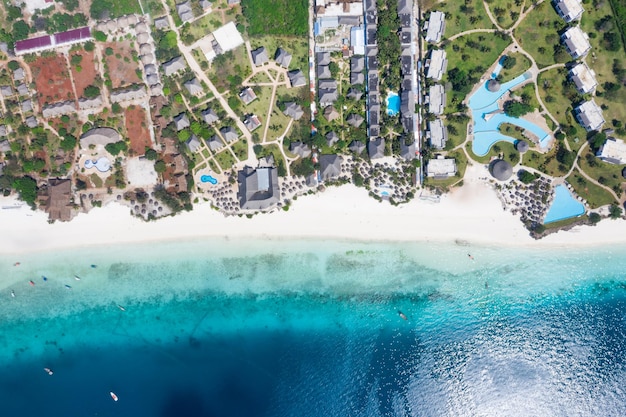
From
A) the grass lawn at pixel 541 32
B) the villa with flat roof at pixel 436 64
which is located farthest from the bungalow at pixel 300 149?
the grass lawn at pixel 541 32

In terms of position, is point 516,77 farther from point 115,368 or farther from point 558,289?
point 115,368

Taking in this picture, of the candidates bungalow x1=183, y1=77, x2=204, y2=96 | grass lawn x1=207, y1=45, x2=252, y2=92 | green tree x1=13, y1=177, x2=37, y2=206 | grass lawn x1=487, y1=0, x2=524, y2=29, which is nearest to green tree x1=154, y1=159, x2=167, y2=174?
bungalow x1=183, y1=77, x2=204, y2=96

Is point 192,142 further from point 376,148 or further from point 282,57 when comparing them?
point 376,148

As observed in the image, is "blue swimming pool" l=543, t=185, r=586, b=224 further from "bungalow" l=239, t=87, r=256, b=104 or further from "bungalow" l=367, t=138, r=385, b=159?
"bungalow" l=239, t=87, r=256, b=104

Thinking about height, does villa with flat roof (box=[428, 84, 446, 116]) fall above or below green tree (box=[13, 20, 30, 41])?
below

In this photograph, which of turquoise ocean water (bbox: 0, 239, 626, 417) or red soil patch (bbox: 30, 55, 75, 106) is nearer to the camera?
red soil patch (bbox: 30, 55, 75, 106)

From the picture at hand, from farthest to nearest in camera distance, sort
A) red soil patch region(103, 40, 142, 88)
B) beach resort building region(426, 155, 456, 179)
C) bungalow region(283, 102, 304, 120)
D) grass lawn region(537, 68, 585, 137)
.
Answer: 1. red soil patch region(103, 40, 142, 88)
2. grass lawn region(537, 68, 585, 137)
3. bungalow region(283, 102, 304, 120)
4. beach resort building region(426, 155, 456, 179)

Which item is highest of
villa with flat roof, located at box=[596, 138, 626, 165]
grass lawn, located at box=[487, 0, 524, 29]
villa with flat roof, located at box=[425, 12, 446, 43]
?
grass lawn, located at box=[487, 0, 524, 29]

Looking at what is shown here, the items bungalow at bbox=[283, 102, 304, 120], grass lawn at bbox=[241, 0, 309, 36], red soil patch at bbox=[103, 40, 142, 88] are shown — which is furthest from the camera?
red soil patch at bbox=[103, 40, 142, 88]

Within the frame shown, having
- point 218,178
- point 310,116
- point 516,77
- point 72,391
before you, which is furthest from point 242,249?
point 516,77
